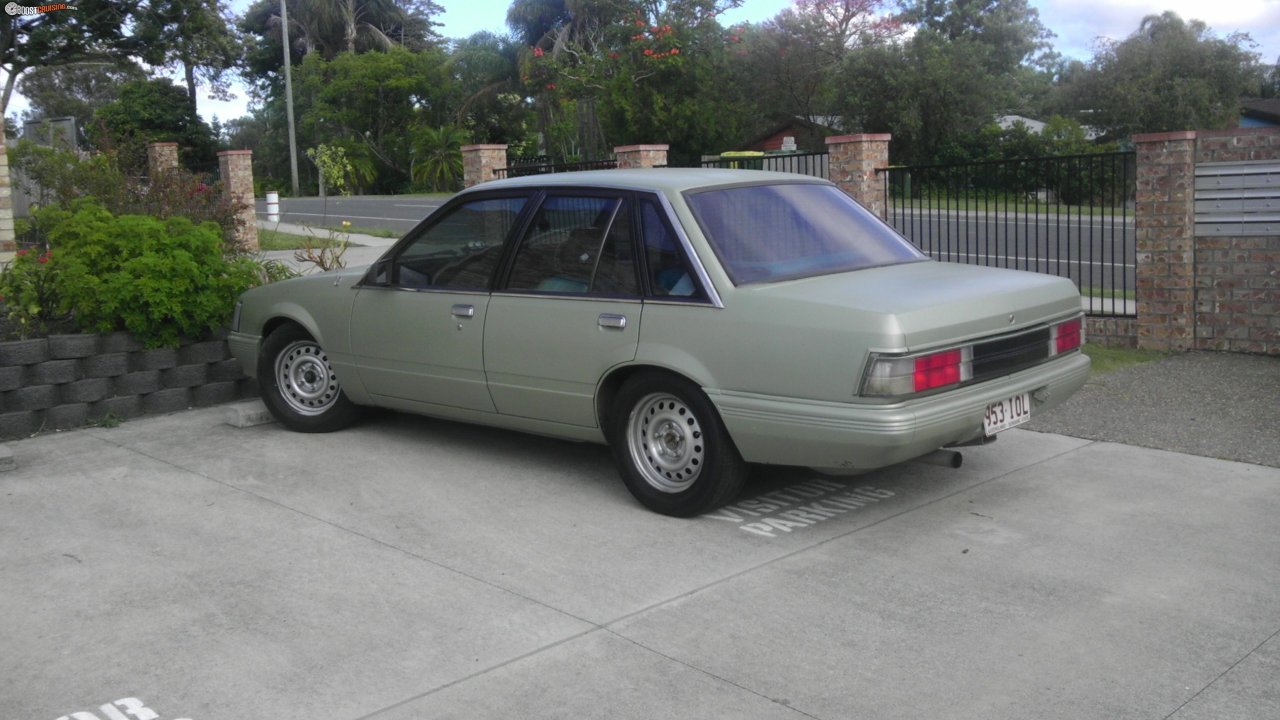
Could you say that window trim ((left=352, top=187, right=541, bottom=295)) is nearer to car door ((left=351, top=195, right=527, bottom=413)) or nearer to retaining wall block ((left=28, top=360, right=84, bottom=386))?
car door ((left=351, top=195, right=527, bottom=413))

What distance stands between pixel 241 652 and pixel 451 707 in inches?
37.2

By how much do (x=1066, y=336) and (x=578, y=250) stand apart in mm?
2558

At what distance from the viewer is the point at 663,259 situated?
595cm

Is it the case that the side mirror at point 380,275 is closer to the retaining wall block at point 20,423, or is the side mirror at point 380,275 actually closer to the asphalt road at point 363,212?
the retaining wall block at point 20,423

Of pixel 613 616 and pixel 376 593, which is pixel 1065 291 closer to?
pixel 613 616

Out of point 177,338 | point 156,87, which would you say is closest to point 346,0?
point 156,87

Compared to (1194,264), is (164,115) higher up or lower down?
higher up

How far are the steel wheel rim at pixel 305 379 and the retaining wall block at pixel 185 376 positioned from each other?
1.01 meters

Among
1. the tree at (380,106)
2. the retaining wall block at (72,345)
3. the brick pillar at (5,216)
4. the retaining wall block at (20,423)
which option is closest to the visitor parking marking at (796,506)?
the retaining wall block at (72,345)

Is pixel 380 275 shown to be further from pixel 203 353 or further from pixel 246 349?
pixel 203 353

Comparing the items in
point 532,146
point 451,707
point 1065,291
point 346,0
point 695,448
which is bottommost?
point 451,707

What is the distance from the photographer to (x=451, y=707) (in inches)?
155

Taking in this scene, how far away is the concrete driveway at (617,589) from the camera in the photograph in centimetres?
405

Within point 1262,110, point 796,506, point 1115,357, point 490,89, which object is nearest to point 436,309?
point 796,506
